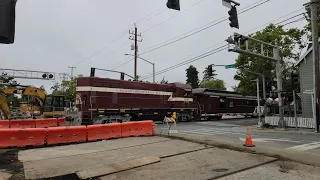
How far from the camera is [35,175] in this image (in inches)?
243

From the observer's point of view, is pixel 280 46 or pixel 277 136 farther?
pixel 280 46

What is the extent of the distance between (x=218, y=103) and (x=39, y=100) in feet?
65.4

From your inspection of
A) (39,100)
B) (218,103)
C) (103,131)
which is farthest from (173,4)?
(218,103)

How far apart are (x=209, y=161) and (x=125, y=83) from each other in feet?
50.2

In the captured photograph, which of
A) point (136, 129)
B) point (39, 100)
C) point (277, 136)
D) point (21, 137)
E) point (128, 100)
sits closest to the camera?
point (21, 137)

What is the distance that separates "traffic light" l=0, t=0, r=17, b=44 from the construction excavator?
2034 centimetres

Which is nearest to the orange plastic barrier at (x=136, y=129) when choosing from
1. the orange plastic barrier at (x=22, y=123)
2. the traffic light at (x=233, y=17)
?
the traffic light at (x=233, y=17)

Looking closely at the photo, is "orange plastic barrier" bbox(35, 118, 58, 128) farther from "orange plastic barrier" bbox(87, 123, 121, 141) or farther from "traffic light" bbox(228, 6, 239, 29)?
"traffic light" bbox(228, 6, 239, 29)

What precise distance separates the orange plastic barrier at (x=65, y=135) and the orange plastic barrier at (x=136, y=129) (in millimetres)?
2115

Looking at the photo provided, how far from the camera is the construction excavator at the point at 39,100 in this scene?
67.2ft

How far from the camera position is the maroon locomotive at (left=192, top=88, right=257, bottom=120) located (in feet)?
98.8

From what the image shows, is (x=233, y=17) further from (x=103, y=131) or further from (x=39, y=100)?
(x=39, y=100)

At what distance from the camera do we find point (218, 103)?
3148 cm

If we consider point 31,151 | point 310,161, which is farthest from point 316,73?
point 31,151
